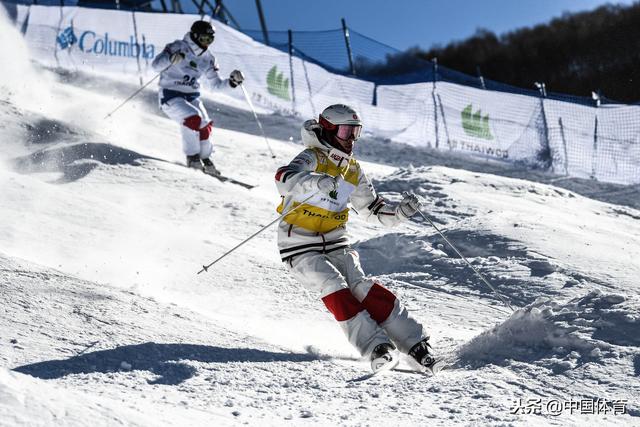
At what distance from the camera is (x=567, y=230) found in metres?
7.71

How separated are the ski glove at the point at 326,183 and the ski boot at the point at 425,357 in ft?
3.33

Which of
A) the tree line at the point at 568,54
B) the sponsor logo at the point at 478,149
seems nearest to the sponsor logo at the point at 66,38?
the sponsor logo at the point at 478,149

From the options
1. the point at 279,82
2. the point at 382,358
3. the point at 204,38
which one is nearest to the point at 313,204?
the point at 382,358

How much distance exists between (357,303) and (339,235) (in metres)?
0.61

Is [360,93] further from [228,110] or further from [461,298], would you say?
[461,298]

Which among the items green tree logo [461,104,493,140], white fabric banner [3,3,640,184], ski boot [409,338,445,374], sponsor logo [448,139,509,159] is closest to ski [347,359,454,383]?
ski boot [409,338,445,374]

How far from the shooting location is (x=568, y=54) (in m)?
35.2

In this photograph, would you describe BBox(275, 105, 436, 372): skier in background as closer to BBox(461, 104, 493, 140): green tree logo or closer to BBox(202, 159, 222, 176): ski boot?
BBox(202, 159, 222, 176): ski boot

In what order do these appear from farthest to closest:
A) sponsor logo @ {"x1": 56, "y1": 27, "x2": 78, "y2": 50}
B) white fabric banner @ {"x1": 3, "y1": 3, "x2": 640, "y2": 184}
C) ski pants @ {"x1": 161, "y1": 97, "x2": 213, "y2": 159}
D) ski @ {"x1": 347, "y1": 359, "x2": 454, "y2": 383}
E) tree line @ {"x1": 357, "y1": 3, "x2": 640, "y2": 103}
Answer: tree line @ {"x1": 357, "y1": 3, "x2": 640, "y2": 103}, sponsor logo @ {"x1": 56, "y1": 27, "x2": 78, "y2": 50}, white fabric banner @ {"x1": 3, "y1": 3, "x2": 640, "y2": 184}, ski pants @ {"x1": 161, "y1": 97, "x2": 213, "y2": 159}, ski @ {"x1": 347, "y1": 359, "x2": 454, "y2": 383}

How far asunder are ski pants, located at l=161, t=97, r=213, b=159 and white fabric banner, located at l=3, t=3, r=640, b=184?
7.07 meters

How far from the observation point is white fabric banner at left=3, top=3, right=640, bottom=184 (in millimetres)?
14258

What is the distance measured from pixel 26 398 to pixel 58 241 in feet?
11.5

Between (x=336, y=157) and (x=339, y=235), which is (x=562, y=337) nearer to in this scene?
(x=339, y=235)

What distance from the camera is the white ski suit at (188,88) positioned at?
9.98 metres
